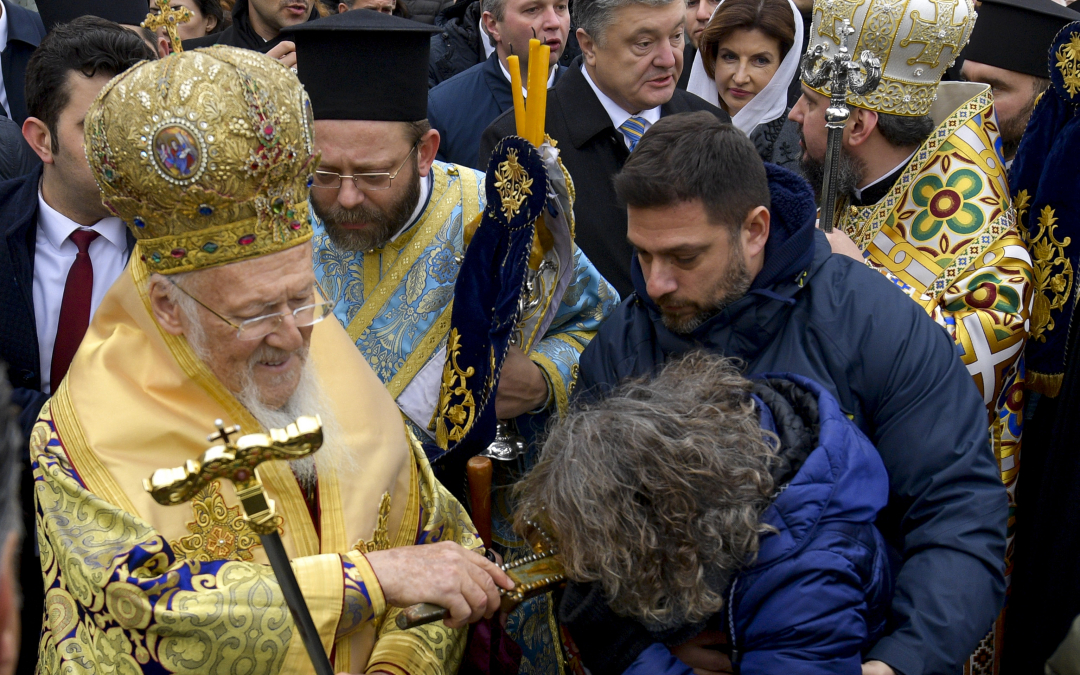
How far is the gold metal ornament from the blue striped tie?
10.3 ft

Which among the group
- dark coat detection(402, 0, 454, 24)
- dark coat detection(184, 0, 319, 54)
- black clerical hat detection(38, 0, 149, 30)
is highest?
black clerical hat detection(38, 0, 149, 30)

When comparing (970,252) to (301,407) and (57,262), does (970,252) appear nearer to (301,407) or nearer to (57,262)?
(301,407)

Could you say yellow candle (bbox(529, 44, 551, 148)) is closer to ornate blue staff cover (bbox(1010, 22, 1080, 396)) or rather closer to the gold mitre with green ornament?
the gold mitre with green ornament

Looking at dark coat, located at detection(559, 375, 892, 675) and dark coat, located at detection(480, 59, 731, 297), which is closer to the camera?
dark coat, located at detection(559, 375, 892, 675)

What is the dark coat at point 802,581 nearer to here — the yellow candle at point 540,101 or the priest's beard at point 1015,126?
the yellow candle at point 540,101

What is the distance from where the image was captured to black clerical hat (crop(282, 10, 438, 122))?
329 centimetres

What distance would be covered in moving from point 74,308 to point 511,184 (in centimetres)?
155

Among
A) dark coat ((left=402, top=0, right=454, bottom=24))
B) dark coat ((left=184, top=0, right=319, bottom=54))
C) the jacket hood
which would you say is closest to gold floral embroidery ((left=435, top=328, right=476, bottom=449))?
the jacket hood

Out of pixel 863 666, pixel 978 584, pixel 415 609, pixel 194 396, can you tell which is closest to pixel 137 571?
pixel 194 396

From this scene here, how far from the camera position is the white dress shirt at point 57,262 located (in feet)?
11.1

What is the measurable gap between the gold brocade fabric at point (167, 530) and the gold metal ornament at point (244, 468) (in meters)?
0.58

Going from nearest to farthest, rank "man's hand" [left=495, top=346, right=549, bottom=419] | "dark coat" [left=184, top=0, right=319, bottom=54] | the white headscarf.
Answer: "man's hand" [left=495, top=346, right=549, bottom=419]
the white headscarf
"dark coat" [left=184, top=0, right=319, bottom=54]

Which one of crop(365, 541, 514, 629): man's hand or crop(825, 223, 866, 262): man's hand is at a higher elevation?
crop(825, 223, 866, 262): man's hand

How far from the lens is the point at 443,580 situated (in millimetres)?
2340
